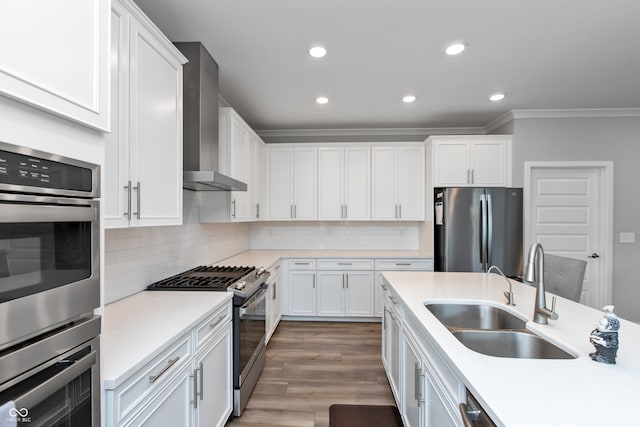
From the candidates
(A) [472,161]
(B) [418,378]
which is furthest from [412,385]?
Answer: (A) [472,161]

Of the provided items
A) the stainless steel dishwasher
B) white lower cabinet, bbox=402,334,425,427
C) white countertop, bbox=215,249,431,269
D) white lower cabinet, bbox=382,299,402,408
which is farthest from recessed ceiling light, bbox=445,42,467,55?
white countertop, bbox=215,249,431,269

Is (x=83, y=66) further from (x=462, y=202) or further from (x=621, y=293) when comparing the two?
(x=621, y=293)

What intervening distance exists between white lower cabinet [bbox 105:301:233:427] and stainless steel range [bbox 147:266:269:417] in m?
0.06

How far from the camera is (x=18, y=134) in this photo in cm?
69

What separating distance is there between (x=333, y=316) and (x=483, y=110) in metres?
3.25

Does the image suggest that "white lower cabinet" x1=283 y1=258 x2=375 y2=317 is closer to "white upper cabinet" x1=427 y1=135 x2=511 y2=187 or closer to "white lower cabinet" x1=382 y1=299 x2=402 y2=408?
"white lower cabinet" x1=382 y1=299 x2=402 y2=408

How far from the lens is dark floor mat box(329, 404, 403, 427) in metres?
2.11

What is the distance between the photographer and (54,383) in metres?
0.74

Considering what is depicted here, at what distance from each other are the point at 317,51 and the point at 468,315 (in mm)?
2165

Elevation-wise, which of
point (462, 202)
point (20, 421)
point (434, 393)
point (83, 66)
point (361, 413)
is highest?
point (83, 66)

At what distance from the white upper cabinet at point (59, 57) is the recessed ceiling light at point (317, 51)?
1.68 meters

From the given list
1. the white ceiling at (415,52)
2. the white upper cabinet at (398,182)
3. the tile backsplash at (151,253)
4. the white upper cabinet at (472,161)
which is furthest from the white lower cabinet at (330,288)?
the white ceiling at (415,52)

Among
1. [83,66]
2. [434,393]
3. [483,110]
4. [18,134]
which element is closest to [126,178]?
[83,66]

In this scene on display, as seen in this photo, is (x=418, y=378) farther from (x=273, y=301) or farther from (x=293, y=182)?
(x=293, y=182)
